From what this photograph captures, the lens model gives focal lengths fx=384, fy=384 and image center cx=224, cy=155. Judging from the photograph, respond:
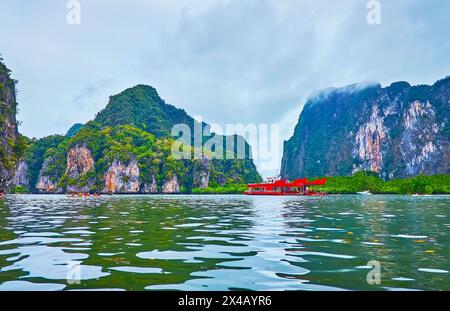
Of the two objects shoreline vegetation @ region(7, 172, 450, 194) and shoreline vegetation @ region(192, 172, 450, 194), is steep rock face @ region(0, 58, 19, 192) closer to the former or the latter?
shoreline vegetation @ region(7, 172, 450, 194)

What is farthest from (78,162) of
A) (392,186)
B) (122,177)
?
(392,186)

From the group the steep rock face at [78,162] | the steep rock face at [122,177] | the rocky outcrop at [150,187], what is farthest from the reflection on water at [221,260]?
the steep rock face at [78,162]

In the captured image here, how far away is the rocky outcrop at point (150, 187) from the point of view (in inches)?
7520

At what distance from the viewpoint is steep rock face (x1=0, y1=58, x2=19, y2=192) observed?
3351 inches

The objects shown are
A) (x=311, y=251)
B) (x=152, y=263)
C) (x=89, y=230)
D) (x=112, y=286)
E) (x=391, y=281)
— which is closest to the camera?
(x=112, y=286)

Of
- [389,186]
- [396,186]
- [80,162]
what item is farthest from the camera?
[80,162]

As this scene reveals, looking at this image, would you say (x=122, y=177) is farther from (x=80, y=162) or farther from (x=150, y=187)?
(x=80, y=162)

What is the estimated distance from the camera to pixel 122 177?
7274 inches

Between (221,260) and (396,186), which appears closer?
(221,260)

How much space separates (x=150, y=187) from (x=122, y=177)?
15165 mm
